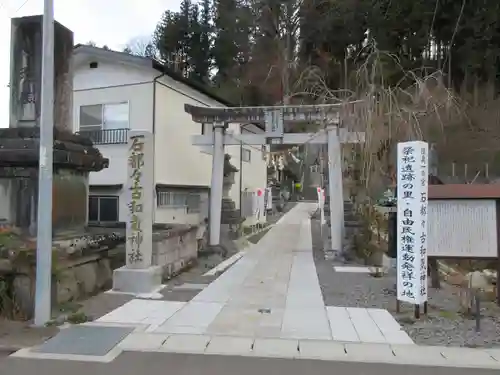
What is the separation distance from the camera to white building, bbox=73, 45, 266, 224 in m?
16.8

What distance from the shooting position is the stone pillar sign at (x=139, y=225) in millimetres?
9469

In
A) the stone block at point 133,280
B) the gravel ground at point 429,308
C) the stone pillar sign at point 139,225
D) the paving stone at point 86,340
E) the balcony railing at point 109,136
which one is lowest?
the gravel ground at point 429,308

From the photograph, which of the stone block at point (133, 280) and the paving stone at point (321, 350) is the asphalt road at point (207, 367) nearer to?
the paving stone at point (321, 350)

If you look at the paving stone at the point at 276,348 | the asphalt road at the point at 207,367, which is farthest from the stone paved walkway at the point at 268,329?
the asphalt road at the point at 207,367

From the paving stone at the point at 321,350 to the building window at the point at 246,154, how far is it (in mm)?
21472

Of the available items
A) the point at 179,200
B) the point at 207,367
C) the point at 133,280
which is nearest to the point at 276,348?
the point at 207,367

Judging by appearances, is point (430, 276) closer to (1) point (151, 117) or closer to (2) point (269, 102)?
(1) point (151, 117)

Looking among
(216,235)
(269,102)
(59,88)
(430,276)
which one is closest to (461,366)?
(430,276)

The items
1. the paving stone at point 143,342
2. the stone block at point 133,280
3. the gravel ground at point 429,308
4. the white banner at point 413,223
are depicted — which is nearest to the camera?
the paving stone at point 143,342

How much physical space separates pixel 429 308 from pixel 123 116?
42.4 feet

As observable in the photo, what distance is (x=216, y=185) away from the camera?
1569cm

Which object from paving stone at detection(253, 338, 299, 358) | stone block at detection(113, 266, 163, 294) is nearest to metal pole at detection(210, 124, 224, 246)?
stone block at detection(113, 266, 163, 294)

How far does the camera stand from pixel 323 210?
22438 mm

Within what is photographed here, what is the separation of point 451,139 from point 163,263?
508 inches
